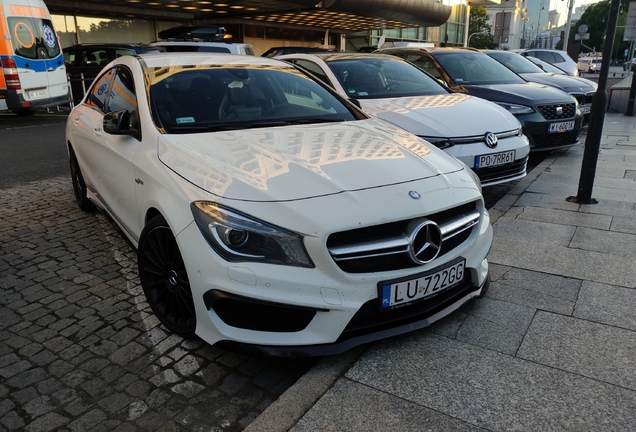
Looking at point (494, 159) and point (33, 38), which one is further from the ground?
point (33, 38)

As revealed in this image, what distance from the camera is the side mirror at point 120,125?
11.3 ft

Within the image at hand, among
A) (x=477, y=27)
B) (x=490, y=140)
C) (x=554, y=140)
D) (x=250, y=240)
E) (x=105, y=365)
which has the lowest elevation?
(x=105, y=365)

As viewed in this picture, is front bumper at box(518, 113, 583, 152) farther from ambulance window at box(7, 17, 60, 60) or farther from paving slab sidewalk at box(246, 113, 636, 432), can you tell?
ambulance window at box(7, 17, 60, 60)

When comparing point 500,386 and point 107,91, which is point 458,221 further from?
point 107,91

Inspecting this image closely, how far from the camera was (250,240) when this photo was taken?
8.18 feet

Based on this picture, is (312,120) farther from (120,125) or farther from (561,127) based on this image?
(561,127)

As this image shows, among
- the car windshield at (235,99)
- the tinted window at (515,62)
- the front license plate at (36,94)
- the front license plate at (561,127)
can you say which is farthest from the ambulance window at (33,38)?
the front license plate at (561,127)

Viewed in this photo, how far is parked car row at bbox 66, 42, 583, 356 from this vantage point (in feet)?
8.14

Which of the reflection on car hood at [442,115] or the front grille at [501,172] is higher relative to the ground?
the reflection on car hood at [442,115]

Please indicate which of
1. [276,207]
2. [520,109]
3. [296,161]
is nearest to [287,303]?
[276,207]

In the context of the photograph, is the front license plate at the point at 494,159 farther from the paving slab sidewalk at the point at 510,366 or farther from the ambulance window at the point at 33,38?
the ambulance window at the point at 33,38

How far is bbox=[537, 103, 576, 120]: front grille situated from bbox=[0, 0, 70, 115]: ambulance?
34.4 feet

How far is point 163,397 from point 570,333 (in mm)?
2220

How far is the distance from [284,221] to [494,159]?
3.41m
